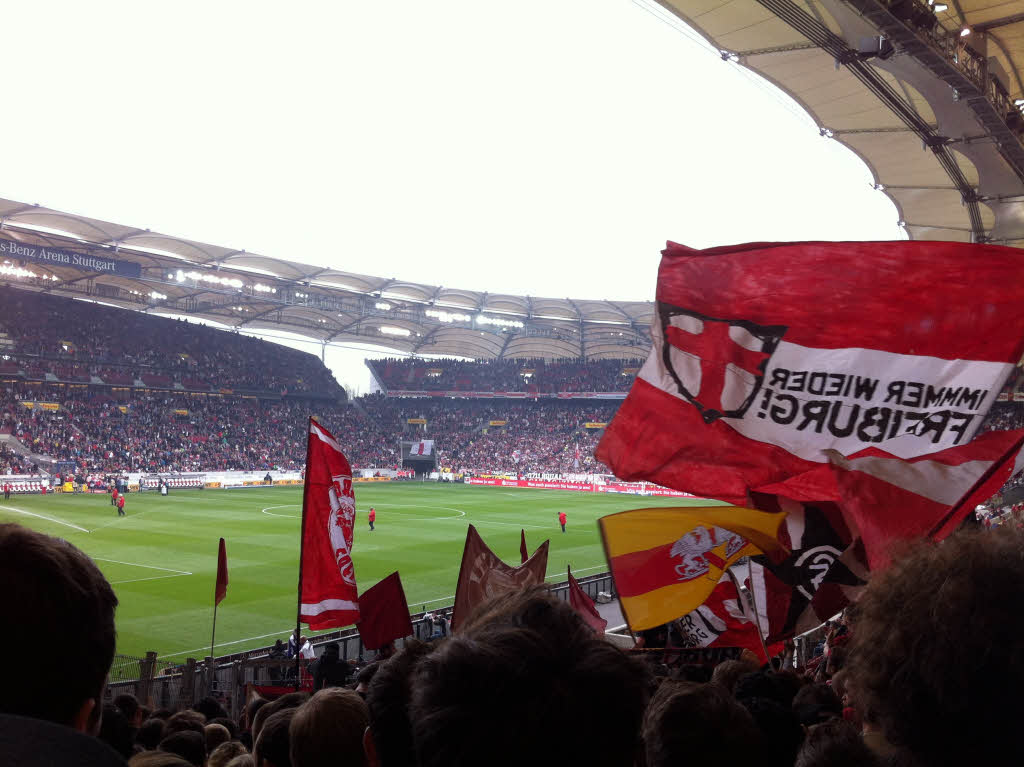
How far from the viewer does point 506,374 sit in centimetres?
8269

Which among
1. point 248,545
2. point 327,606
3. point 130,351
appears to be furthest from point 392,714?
point 130,351

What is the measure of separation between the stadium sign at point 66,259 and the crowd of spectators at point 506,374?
4184 cm

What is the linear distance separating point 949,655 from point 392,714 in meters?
1.27

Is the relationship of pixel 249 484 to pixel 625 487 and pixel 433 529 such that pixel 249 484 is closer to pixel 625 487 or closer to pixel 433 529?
pixel 433 529

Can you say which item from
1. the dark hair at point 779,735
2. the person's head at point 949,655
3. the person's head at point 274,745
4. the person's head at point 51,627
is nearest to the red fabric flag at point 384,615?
the person's head at point 274,745

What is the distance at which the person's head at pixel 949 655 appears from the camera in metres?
1.32

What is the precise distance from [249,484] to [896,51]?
48.7m

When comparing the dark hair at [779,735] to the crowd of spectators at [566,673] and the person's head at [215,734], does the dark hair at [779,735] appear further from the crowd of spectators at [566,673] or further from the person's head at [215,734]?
the person's head at [215,734]

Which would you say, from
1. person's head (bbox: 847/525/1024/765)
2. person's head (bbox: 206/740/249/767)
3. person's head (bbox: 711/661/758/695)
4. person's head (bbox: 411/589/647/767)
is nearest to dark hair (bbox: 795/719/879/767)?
person's head (bbox: 847/525/1024/765)

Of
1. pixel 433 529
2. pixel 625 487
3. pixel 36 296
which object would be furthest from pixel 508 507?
pixel 36 296

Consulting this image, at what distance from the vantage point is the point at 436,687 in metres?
1.25

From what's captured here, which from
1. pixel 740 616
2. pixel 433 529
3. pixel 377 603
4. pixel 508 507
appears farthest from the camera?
pixel 508 507

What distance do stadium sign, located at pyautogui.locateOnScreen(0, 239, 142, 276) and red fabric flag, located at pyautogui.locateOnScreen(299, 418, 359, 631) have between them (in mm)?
41036

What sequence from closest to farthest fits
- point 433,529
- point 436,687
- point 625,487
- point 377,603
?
point 436,687 < point 377,603 < point 433,529 < point 625,487
